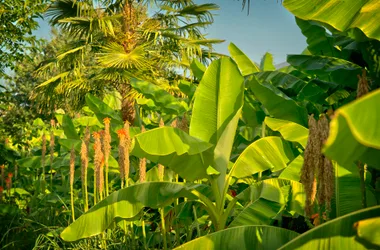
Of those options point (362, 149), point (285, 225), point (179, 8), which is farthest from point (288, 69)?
point (179, 8)

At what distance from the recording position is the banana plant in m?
3.13

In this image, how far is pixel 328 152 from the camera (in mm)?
1487

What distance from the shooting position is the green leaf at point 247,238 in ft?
7.84

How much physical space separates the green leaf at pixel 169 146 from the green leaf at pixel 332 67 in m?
1.79

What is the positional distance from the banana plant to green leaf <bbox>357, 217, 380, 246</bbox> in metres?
1.53

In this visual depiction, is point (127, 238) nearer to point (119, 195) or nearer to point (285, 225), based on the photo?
point (119, 195)

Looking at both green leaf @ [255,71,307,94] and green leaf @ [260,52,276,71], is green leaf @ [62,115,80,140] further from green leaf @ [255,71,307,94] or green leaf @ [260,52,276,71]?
green leaf @ [255,71,307,94]

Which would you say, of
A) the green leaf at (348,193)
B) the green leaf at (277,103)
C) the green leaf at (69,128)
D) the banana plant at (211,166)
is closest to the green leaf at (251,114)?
the green leaf at (277,103)

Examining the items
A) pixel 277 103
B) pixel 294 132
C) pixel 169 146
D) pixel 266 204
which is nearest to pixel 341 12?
pixel 169 146

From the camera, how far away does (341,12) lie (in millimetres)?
2402

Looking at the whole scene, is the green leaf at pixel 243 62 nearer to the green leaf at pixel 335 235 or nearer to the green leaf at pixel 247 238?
the green leaf at pixel 247 238

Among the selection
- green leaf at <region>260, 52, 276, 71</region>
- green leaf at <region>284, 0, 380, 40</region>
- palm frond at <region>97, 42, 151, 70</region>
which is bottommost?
green leaf at <region>284, 0, 380, 40</region>

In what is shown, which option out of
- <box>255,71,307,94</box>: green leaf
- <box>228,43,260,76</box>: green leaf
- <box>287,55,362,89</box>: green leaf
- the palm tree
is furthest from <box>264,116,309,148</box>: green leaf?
the palm tree

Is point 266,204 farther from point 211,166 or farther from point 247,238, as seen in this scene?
point 247,238
